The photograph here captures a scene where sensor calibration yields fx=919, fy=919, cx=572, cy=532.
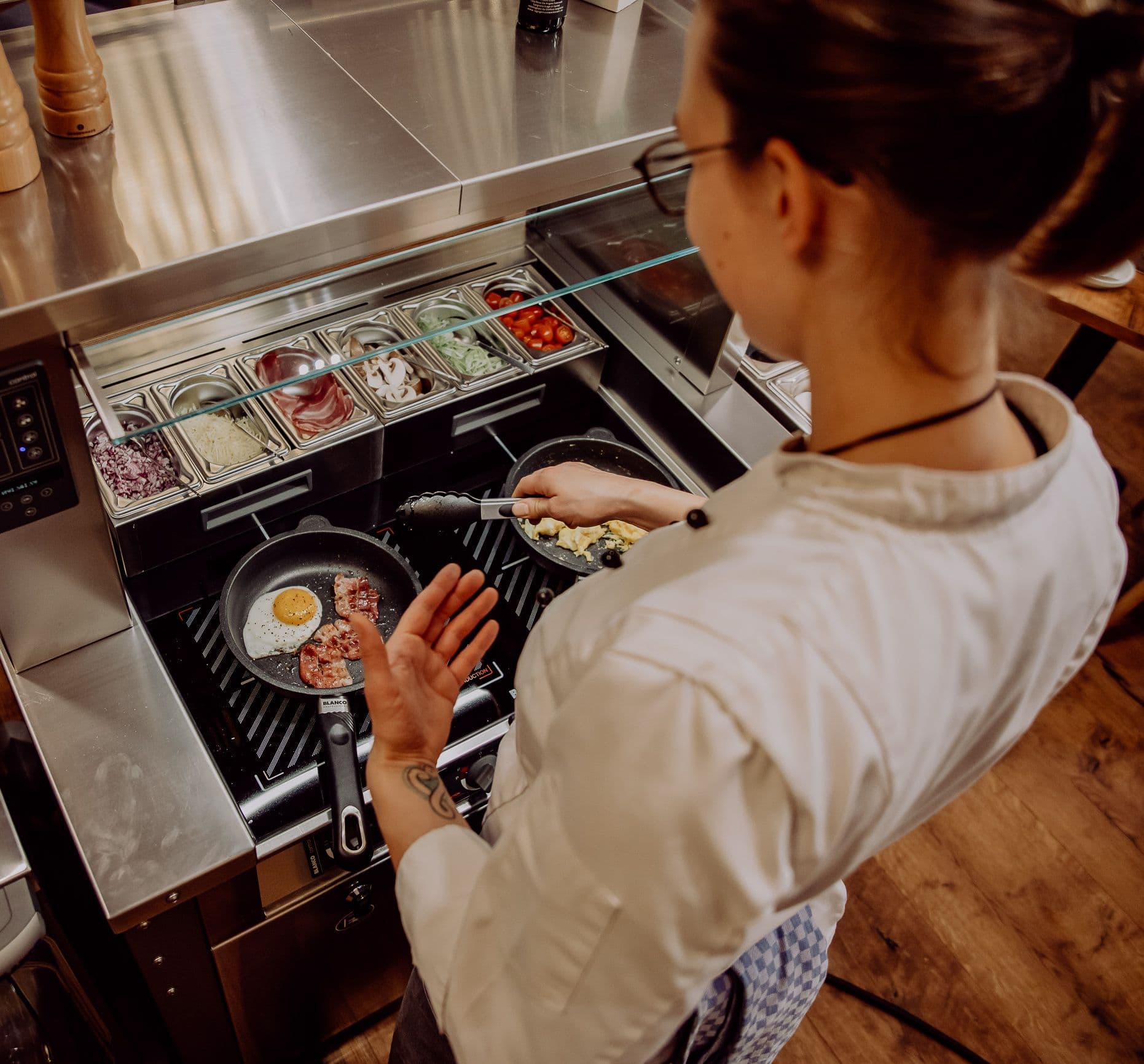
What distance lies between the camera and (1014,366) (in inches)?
160

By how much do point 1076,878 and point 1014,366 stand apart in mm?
2332

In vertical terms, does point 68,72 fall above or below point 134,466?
above

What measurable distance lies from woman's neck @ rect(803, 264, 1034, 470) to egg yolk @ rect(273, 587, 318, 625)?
105cm

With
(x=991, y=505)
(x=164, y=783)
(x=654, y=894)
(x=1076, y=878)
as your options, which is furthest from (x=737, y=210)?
(x=1076, y=878)

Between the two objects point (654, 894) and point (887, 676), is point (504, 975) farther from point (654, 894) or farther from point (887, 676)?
point (887, 676)

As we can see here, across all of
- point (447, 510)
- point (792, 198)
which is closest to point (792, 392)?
point (447, 510)

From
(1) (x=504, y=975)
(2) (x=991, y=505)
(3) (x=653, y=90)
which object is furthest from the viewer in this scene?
(3) (x=653, y=90)

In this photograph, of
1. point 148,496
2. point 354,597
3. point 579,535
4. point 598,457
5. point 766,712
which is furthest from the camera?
point 598,457

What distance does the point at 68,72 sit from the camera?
38.9 inches

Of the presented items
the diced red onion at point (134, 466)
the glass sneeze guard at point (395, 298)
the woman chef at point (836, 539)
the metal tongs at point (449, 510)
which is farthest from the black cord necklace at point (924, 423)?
the diced red onion at point (134, 466)

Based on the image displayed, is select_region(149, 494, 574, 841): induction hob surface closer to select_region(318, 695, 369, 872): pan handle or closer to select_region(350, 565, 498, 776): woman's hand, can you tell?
select_region(318, 695, 369, 872): pan handle

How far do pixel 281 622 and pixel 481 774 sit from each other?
0.42m

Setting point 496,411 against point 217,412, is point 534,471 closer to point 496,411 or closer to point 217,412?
point 496,411

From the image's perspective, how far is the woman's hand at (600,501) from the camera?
1361 mm
